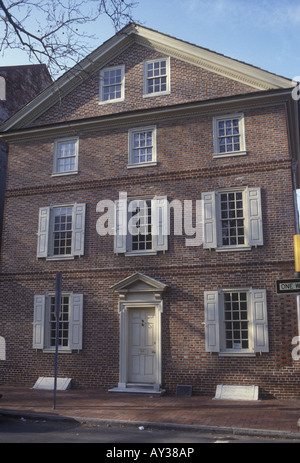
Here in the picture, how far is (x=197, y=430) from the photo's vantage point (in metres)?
8.51

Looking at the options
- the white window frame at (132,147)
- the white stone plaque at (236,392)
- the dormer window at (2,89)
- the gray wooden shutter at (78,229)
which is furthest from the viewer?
the dormer window at (2,89)

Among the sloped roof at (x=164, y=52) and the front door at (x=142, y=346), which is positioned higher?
the sloped roof at (x=164, y=52)

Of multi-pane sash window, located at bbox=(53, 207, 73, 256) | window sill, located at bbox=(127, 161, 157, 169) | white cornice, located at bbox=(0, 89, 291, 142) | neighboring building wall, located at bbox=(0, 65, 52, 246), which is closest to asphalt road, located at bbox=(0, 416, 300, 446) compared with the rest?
multi-pane sash window, located at bbox=(53, 207, 73, 256)

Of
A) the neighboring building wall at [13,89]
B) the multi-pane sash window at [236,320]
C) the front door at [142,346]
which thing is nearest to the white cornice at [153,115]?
the neighboring building wall at [13,89]

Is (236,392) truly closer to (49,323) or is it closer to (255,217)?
(255,217)

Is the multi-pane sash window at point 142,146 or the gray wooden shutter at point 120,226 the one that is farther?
the multi-pane sash window at point 142,146

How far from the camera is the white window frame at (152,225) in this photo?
46.6 feet

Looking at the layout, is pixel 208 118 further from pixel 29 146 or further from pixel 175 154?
pixel 29 146

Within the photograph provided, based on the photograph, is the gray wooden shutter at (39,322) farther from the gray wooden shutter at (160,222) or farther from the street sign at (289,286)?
the street sign at (289,286)

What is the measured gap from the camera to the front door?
45.0 ft

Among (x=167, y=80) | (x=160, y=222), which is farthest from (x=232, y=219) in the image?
(x=167, y=80)

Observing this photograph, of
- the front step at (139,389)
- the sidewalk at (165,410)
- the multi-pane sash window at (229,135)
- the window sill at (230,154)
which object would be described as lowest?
the sidewalk at (165,410)

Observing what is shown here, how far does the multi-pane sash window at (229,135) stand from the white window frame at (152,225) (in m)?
2.39

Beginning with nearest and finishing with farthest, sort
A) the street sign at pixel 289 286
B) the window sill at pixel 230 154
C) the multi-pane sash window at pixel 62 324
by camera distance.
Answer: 1. the street sign at pixel 289 286
2. the window sill at pixel 230 154
3. the multi-pane sash window at pixel 62 324
